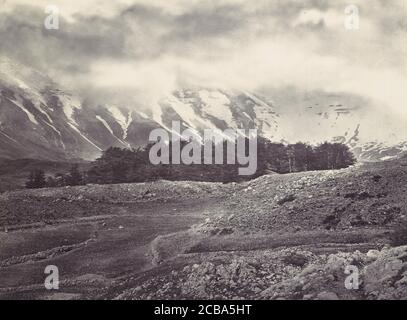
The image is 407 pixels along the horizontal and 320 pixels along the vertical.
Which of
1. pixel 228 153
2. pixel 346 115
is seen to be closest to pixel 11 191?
pixel 228 153

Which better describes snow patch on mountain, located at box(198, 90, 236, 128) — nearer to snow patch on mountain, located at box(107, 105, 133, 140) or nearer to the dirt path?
snow patch on mountain, located at box(107, 105, 133, 140)

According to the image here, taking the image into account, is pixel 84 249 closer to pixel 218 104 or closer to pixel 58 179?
pixel 58 179

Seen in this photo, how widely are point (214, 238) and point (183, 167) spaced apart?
25.0 ft

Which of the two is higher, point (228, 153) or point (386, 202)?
point (228, 153)

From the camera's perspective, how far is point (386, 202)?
19.2 metres

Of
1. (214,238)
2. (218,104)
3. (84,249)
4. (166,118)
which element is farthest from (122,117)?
(214,238)

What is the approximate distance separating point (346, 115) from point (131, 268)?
22.2 m

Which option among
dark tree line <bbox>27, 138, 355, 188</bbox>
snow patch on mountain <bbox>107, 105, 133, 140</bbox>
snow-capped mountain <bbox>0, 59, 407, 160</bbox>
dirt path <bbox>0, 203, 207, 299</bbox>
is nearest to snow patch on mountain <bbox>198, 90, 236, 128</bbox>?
snow-capped mountain <bbox>0, 59, 407, 160</bbox>

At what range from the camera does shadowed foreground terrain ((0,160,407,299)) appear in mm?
15148

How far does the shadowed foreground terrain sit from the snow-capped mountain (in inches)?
269

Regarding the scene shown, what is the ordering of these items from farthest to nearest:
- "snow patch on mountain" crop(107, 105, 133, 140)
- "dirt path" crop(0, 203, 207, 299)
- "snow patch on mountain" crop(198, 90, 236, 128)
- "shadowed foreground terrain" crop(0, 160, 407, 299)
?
1. "snow patch on mountain" crop(107, 105, 133, 140)
2. "snow patch on mountain" crop(198, 90, 236, 128)
3. "dirt path" crop(0, 203, 207, 299)
4. "shadowed foreground terrain" crop(0, 160, 407, 299)

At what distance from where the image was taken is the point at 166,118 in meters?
37.1

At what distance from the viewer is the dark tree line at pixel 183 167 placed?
25.0 m
